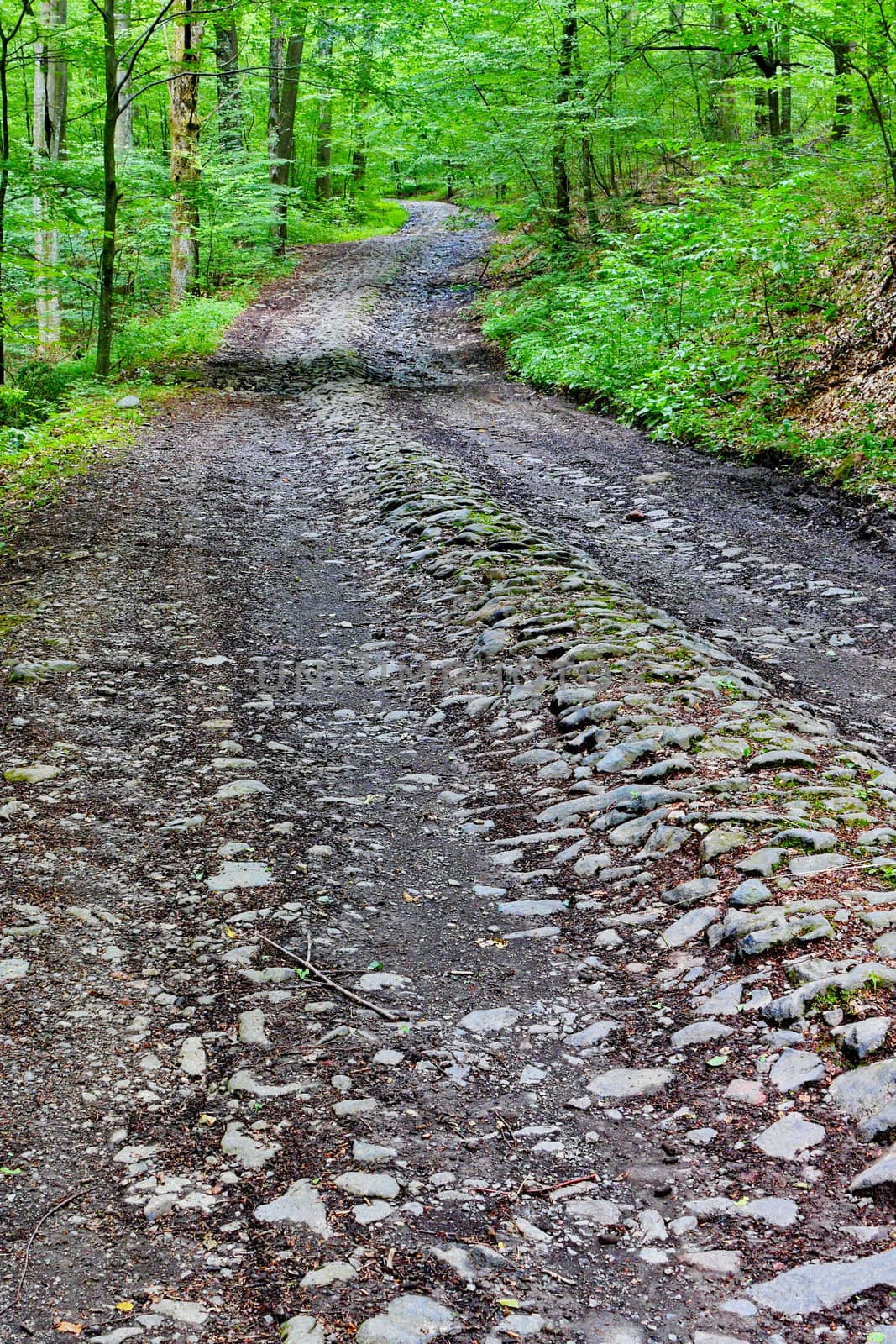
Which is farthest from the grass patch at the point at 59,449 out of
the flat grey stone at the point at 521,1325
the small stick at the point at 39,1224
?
the flat grey stone at the point at 521,1325

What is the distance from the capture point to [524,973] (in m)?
3.30

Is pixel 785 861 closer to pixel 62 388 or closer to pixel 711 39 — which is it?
pixel 62 388

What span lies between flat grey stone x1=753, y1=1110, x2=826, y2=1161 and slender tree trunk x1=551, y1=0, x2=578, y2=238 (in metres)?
16.5

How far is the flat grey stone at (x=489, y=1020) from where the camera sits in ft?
9.89

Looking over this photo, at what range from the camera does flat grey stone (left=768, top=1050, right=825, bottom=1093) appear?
8.36 feet

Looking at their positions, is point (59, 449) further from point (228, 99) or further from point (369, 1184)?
point (228, 99)

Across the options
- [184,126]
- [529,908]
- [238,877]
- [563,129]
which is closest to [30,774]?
[238,877]

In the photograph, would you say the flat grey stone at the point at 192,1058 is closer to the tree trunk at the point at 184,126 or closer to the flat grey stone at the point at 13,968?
the flat grey stone at the point at 13,968

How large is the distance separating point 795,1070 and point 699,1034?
0.34 metres

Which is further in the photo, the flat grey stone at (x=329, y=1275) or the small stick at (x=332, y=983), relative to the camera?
the small stick at (x=332, y=983)

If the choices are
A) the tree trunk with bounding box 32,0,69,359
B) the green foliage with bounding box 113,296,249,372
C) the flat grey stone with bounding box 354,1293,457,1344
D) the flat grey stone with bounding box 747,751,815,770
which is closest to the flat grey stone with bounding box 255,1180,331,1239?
the flat grey stone with bounding box 354,1293,457,1344

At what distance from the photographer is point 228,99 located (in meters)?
21.2

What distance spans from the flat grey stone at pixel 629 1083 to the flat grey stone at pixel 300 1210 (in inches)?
33.4

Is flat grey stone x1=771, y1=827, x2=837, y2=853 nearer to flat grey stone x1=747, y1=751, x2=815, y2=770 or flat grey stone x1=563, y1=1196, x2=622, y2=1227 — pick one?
flat grey stone x1=747, y1=751, x2=815, y2=770
